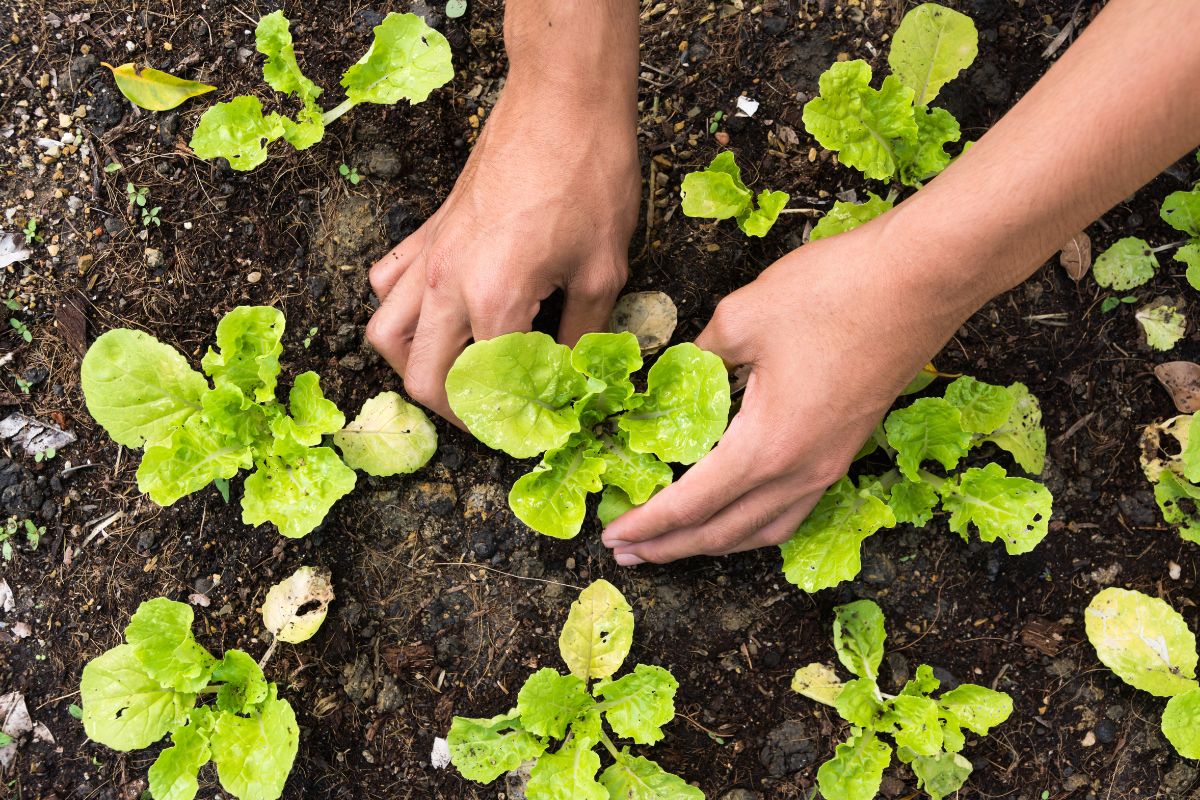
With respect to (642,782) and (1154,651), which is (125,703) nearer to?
(642,782)

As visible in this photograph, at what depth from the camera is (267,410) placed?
234cm

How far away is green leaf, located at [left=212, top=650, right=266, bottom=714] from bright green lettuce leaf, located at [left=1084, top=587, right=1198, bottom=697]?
2.24 meters

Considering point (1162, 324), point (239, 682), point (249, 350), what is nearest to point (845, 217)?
point (1162, 324)

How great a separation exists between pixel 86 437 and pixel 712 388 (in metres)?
1.74

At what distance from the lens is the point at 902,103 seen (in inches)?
93.0

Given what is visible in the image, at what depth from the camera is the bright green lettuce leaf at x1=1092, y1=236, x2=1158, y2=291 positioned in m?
2.57

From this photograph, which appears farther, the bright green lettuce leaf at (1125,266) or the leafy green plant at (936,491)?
the bright green lettuce leaf at (1125,266)

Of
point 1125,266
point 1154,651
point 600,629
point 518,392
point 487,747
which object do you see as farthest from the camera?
point 1125,266

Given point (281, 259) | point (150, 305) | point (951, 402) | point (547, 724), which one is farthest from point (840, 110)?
point (150, 305)

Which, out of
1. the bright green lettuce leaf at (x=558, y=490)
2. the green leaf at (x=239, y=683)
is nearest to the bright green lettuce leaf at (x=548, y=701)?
the bright green lettuce leaf at (x=558, y=490)

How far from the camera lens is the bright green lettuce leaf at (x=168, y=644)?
2209mm

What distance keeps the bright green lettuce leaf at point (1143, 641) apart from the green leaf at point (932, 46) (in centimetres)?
150

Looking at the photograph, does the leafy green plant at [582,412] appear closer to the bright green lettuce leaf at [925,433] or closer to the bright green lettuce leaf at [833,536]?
the bright green lettuce leaf at [833,536]

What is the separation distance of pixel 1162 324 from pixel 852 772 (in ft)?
5.13
